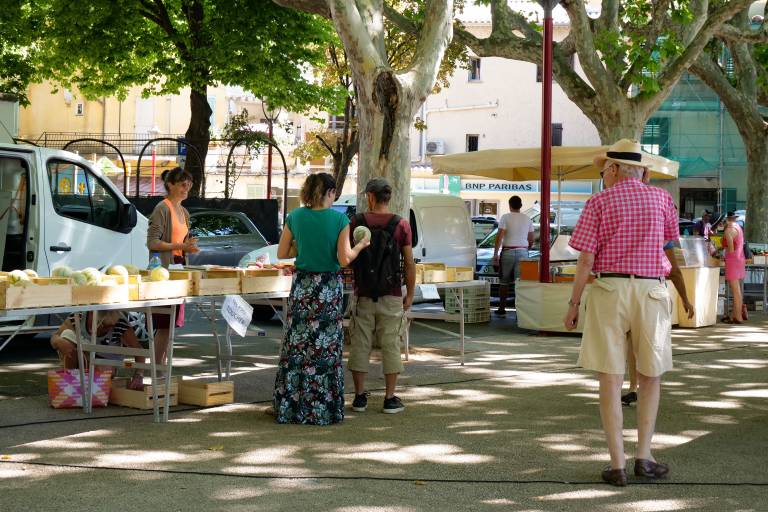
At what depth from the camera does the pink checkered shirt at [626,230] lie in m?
6.68

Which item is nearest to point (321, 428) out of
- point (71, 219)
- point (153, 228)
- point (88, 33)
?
point (153, 228)

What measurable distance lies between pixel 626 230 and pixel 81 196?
276 inches

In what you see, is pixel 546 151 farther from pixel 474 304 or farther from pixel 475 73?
pixel 475 73

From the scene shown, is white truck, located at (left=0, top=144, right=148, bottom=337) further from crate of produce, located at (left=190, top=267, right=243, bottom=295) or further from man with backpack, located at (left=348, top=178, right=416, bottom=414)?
man with backpack, located at (left=348, top=178, right=416, bottom=414)

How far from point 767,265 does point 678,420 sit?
12.3 m

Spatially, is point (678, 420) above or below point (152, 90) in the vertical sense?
below

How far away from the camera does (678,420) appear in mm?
8836

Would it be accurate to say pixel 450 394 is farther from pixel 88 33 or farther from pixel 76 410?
pixel 88 33

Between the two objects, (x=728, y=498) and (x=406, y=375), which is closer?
(x=728, y=498)

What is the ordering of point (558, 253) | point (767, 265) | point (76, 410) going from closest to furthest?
point (76, 410)
point (558, 253)
point (767, 265)

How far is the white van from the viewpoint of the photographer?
16719mm

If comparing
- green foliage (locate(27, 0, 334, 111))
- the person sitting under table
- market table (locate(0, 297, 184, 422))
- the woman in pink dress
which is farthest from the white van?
market table (locate(0, 297, 184, 422))

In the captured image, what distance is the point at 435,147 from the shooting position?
183 ft

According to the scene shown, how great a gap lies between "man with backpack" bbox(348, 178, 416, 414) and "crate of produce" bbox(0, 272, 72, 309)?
7.45 ft
